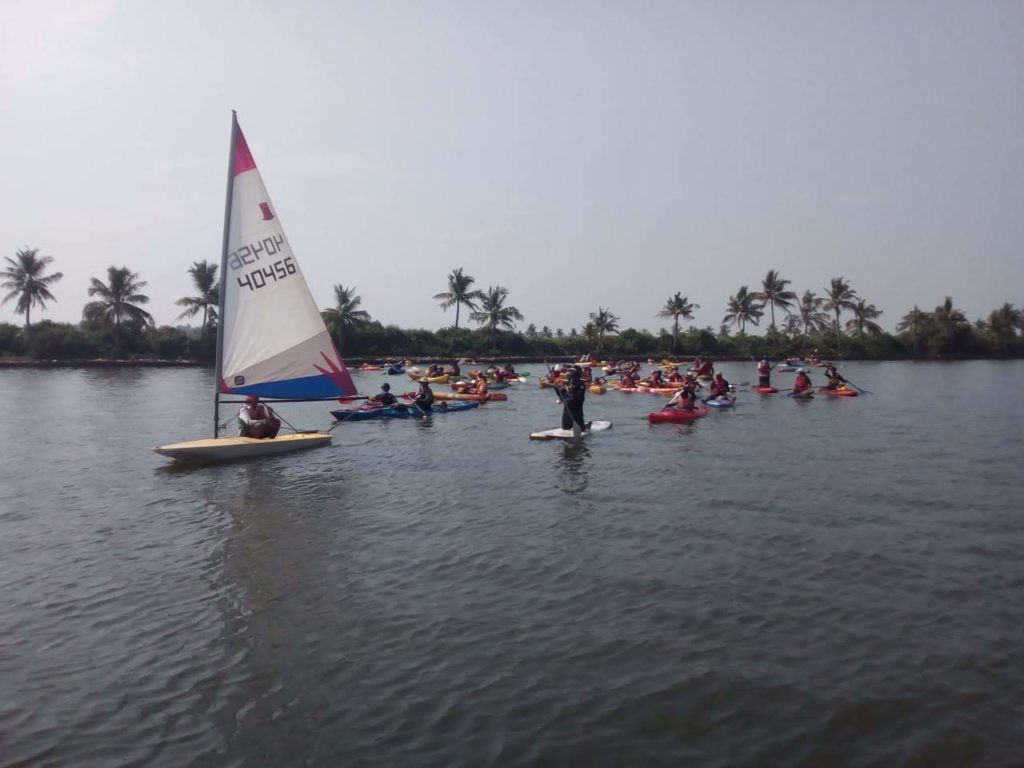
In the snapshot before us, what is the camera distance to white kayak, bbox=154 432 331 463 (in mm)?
20422

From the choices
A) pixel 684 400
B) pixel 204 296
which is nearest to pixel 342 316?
pixel 204 296

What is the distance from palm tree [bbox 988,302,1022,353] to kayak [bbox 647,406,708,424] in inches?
3943

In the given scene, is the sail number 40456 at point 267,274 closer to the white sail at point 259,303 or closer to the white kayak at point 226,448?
the white sail at point 259,303

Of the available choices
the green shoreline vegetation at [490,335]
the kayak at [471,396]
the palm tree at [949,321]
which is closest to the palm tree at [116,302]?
the green shoreline vegetation at [490,335]

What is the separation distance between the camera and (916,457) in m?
22.1

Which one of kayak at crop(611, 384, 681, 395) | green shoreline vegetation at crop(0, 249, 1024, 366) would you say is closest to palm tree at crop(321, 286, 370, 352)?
green shoreline vegetation at crop(0, 249, 1024, 366)

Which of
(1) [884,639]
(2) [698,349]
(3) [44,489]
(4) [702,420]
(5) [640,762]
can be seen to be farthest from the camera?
(2) [698,349]

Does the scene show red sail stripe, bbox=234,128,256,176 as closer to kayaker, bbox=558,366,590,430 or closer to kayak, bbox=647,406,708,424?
kayaker, bbox=558,366,590,430

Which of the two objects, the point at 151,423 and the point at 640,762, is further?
the point at 151,423

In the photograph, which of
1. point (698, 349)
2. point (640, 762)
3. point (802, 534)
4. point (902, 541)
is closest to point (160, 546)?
point (640, 762)

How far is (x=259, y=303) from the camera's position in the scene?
69.1 feet

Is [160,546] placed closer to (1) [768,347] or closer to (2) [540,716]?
(2) [540,716]

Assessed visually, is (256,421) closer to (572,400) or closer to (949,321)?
(572,400)

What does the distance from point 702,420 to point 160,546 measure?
2261cm
